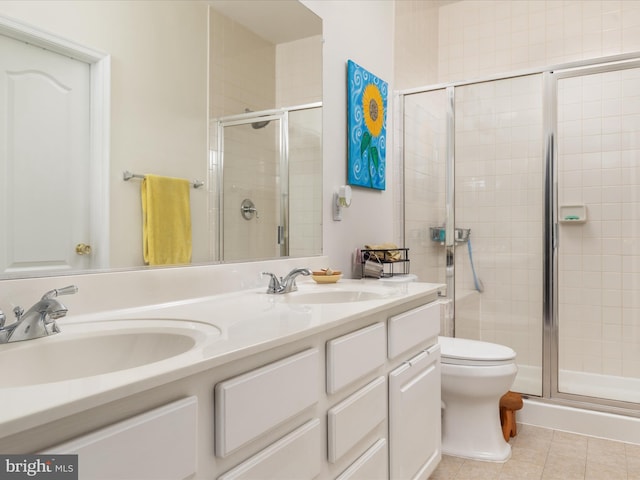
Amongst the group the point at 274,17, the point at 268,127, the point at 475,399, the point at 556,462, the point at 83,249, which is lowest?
the point at 556,462

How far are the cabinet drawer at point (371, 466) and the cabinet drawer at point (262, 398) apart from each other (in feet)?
1.04

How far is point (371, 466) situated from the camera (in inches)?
54.0

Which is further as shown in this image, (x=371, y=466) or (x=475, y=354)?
(x=475, y=354)

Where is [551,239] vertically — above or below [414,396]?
above

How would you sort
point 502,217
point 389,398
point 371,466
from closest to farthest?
point 371,466
point 389,398
point 502,217

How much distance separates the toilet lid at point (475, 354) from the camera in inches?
83.4

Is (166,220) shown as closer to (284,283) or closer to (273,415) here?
(284,283)

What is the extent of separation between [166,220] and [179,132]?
0.90ft

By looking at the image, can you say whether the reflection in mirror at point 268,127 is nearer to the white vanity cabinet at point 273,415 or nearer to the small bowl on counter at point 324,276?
the small bowl on counter at point 324,276

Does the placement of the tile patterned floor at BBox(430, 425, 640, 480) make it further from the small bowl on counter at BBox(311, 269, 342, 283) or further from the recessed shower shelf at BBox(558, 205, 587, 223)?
the recessed shower shelf at BBox(558, 205, 587, 223)

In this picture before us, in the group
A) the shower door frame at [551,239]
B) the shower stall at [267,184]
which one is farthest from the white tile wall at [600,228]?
the shower stall at [267,184]

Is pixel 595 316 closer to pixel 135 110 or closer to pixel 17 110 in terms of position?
pixel 135 110

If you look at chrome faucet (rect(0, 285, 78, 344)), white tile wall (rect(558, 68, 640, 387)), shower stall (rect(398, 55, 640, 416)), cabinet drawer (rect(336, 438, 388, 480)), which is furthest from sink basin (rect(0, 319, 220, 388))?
white tile wall (rect(558, 68, 640, 387))

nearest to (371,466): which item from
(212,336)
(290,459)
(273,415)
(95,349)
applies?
(290,459)
